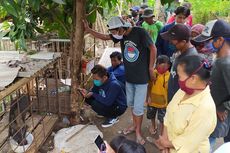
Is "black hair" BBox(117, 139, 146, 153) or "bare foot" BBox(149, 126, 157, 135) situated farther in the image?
"bare foot" BBox(149, 126, 157, 135)

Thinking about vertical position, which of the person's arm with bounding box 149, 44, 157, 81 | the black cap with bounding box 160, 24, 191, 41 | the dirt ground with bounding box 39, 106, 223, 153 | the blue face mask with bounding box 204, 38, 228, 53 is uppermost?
the black cap with bounding box 160, 24, 191, 41

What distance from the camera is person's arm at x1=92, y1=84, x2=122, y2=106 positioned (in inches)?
144

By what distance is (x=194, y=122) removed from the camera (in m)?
1.80

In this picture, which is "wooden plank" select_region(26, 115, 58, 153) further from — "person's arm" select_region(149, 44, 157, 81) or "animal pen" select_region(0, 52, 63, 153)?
"person's arm" select_region(149, 44, 157, 81)

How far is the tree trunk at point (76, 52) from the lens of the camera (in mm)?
3115

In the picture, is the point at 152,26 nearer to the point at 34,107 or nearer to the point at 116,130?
the point at 116,130

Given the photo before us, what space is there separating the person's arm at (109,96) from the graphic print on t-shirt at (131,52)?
1.69 feet

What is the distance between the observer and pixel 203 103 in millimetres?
1815

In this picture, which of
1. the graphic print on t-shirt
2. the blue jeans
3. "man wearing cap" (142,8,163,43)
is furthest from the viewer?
"man wearing cap" (142,8,163,43)

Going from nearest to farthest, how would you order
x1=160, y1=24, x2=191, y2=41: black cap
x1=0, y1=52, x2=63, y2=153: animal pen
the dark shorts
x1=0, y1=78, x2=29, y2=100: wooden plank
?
x1=0, y1=78, x2=29, y2=100: wooden plank < x1=160, y1=24, x2=191, y2=41: black cap < x1=0, y1=52, x2=63, y2=153: animal pen < the dark shorts

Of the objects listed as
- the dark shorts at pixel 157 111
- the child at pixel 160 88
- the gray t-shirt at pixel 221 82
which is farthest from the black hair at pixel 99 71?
the gray t-shirt at pixel 221 82

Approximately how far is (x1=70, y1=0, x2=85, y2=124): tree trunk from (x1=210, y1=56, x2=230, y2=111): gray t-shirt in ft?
5.06


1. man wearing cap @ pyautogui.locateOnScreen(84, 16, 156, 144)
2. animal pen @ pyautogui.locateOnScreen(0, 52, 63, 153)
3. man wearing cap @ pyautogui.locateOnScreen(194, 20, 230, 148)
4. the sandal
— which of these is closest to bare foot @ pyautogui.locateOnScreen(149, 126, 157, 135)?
the sandal

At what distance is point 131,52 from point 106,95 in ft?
2.37
